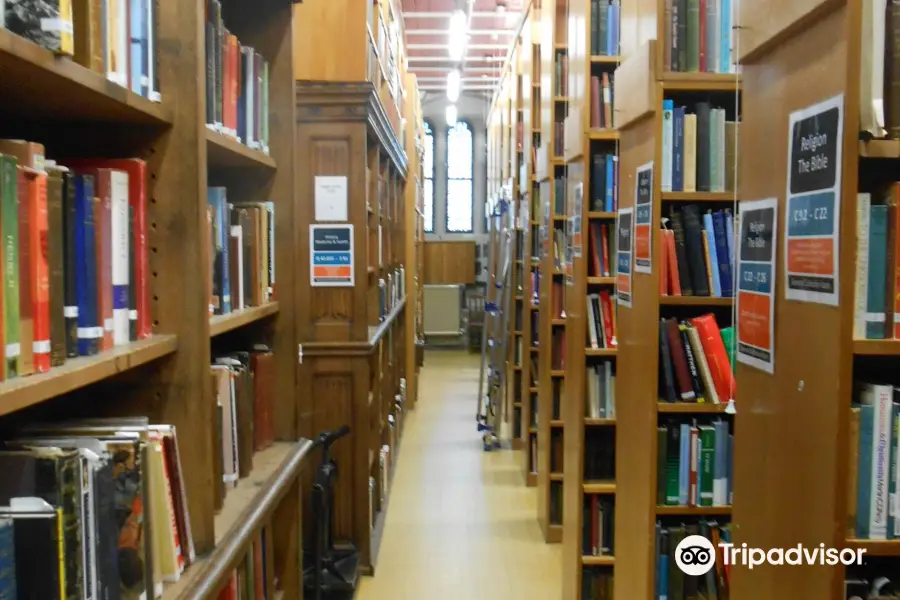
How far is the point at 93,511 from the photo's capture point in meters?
1.06

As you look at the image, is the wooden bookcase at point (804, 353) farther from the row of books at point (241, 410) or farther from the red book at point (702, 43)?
the row of books at point (241, 410)

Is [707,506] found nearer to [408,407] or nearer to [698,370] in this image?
[698,370]

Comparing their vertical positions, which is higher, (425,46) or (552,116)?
(425,46)

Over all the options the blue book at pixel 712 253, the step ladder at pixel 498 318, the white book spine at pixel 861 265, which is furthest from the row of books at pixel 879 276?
the step ladder at pixel 498 318

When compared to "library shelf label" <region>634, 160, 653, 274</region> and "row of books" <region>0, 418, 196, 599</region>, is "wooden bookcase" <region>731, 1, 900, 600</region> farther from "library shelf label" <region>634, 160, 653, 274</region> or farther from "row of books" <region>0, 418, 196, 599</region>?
"row of books" <region>0, 418, 196, 599</region>

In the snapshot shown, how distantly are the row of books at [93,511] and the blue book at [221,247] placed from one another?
1.51 ft

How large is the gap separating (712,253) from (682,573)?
109 centimetres

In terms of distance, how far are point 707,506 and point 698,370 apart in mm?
457

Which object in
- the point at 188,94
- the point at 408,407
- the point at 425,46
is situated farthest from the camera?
the point at 425,46

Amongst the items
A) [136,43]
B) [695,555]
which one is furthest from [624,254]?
[136,43]

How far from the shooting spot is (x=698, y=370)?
8.30 ft

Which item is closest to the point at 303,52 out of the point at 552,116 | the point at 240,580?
the point at 552,116

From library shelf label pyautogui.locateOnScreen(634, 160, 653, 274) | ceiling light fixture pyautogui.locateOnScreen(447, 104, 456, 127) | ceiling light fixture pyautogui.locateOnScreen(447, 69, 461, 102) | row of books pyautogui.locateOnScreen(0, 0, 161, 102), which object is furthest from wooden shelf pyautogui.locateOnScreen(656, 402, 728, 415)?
ceiling light fixture pyautogui.locateOnScreen(447, 104, 456, 127)

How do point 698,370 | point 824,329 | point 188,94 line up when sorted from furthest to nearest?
point 698,370 → point 188,94 → point 824,329
